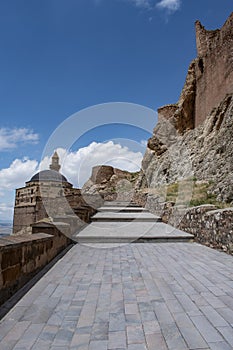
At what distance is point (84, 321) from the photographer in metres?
2.46

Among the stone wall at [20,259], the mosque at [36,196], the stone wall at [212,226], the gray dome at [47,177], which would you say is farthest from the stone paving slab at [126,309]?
the gray dome at [47,177]

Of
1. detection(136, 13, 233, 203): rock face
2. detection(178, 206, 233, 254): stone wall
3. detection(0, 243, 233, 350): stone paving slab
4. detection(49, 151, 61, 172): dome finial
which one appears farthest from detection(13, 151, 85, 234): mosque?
detection(0, 243, 233, 350): stone paving slab

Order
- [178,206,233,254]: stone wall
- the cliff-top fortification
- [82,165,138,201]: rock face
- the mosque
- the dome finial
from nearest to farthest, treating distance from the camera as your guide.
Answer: [178,206,233,254]: stone wall, the cliff-top fortification, the mosque, the dome finial, [82,165,138,201]: rock face

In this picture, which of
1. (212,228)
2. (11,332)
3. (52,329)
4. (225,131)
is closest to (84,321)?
(52,329)

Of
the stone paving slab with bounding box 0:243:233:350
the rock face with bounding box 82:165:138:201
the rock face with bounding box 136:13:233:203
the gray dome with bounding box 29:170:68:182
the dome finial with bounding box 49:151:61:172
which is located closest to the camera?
the stone paving slab with bounding box 0:243:233:350

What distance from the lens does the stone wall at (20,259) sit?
2.91 m

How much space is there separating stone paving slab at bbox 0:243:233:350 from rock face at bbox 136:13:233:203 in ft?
20.0

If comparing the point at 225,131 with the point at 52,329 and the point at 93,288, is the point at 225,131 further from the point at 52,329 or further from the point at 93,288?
the point at 52,329

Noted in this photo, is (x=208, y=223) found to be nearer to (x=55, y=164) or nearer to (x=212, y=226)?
(x=212, y=226)

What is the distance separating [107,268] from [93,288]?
3.53ft

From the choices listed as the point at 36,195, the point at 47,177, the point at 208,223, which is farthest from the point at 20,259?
the point at 47,177

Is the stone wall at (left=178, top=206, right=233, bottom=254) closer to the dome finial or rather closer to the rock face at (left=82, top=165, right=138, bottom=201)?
the dome finial

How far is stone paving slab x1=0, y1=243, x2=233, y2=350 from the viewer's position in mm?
2104

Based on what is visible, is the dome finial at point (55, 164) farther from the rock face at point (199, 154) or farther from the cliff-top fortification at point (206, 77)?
the cliff-top fortification at point (206, 77)
